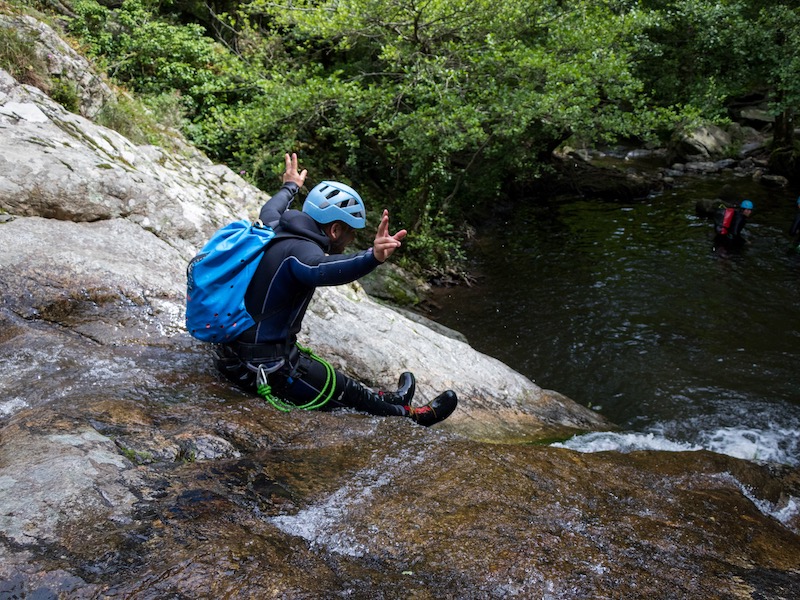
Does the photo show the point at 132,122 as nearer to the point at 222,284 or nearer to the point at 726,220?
the point at 222,284

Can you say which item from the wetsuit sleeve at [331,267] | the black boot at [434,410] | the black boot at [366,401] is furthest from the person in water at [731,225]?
the wetsuit sleeve at [331,267]

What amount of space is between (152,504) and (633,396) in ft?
26.8

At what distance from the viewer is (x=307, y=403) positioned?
14.6 ft

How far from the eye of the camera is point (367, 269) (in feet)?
11.9

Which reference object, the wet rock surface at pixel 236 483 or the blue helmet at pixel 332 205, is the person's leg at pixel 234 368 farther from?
the blue helmet at pixel 332 205

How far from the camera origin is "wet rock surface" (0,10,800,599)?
2.30 metres

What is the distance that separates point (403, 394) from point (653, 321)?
26.8 feet

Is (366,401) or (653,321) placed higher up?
(653,321)

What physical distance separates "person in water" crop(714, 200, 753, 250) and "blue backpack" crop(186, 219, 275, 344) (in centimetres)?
1451

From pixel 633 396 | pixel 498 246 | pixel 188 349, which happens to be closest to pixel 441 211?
pixel 498 246

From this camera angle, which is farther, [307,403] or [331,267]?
[307,403]

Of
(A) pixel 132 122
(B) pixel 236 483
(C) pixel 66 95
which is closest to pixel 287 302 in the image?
(B) pixel 236 483

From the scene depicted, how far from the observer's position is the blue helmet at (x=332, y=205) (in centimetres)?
413

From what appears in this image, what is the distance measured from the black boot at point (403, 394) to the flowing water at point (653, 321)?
2.06 meters
